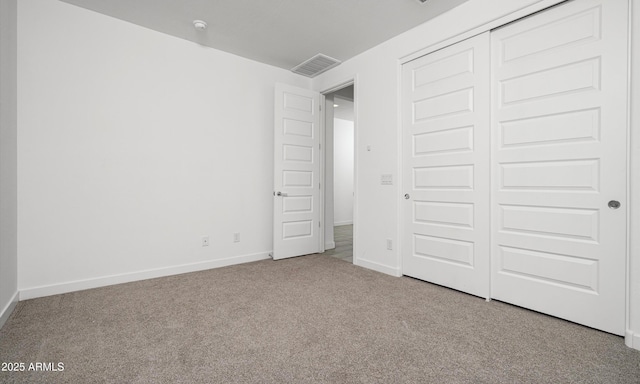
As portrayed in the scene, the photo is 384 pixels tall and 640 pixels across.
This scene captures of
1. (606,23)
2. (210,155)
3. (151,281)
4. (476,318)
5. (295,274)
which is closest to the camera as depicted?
(606,23)

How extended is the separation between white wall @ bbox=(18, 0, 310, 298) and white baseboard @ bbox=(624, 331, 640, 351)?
3647mm

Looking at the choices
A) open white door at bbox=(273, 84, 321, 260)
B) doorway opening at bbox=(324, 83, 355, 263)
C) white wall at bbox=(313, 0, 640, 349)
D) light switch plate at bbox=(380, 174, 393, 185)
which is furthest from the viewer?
doorway opening at bbox=(324, 83, 355, 263)

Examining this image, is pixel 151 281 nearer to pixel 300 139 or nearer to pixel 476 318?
pixel 300 139

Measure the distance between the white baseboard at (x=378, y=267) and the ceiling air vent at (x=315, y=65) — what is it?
2.77 m

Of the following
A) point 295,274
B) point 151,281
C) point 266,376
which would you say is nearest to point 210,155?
point 151,281

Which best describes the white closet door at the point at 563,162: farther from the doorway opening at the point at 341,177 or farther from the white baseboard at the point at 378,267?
the doorway opening at the point at 341,177

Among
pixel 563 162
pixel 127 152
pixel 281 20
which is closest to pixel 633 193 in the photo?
pixel 563 162

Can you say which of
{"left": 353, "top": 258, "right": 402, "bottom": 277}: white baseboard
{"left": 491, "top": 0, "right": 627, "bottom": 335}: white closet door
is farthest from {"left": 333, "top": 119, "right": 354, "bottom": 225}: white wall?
{"left": 491, "top": 0, "right": 627, "bottom": 335}: white closet door

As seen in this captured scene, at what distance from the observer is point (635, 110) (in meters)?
1.85

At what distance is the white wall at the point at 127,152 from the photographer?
8.91 feet

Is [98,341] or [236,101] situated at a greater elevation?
[236,101]

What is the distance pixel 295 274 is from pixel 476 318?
1916 mm

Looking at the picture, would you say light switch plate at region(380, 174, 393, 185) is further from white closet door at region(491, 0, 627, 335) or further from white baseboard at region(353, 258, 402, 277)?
white closet door at region(491, 0, 627, 335)

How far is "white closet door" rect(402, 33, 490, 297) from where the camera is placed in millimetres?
2695
